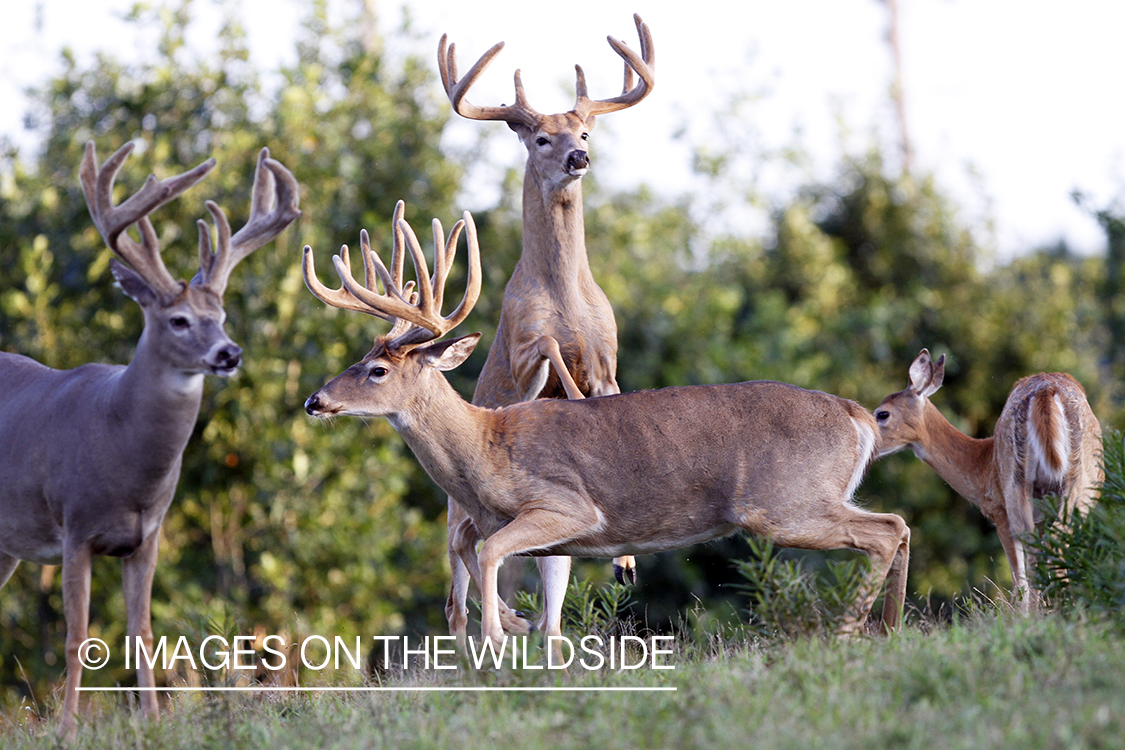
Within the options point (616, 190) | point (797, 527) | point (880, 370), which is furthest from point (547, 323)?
point (616, 190)

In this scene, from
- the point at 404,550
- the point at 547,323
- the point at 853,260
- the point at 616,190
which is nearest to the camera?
the point at 547,323

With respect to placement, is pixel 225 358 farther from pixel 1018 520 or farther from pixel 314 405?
pixel 1018 520

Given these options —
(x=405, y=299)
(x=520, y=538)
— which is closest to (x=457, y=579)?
(x=520, y=538)

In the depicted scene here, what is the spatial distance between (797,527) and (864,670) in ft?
4.66

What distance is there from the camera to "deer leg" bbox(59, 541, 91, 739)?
593 cm

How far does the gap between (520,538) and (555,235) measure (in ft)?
7.18

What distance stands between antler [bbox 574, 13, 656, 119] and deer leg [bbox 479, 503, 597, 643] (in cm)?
269

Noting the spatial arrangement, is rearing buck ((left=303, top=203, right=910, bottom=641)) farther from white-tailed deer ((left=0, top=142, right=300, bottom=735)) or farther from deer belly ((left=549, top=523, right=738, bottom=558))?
white-tailed deer ((left=0, top=142, right=300, bottom=735))

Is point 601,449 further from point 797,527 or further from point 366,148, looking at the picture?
point 366,148

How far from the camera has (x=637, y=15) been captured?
783 centimetres

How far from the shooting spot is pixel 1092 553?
19.1 ft

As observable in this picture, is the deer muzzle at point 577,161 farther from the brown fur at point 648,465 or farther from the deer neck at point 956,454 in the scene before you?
the deer neck at point 956,454

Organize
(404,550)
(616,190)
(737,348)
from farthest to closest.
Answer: (616,190) < (737,348) < (404,550)

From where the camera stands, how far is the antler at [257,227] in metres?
5.93
